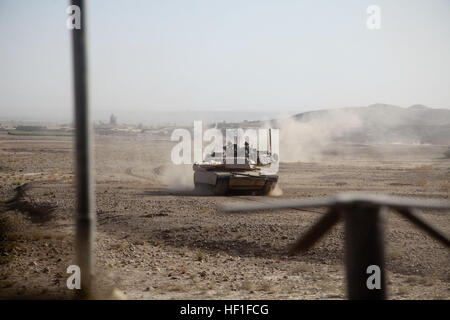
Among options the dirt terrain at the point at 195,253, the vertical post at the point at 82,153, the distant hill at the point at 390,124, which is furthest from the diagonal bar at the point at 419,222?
the distant hill at the point at 390,124

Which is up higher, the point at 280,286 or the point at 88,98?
the point at 88,98

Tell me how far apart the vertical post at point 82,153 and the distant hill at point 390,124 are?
77.3 m

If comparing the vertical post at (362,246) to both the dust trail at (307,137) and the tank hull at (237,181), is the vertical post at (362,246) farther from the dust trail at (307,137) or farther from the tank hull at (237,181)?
the dust trail at (307,137)

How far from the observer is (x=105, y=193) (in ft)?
69.5

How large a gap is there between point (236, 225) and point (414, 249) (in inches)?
168

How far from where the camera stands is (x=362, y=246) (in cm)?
317

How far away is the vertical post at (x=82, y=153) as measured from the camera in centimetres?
432

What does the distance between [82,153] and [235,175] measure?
1560 centimetres

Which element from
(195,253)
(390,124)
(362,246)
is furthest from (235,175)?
(390,124)
